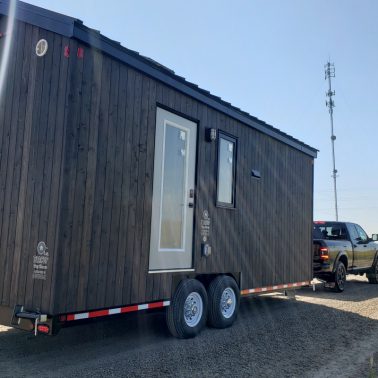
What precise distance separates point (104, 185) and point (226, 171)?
2.89 meters

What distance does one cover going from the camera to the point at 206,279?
285 inches

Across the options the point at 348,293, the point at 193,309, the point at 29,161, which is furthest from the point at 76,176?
the point at 348,293

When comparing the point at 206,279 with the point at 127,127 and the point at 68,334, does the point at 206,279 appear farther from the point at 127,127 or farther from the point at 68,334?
the point at 127,127

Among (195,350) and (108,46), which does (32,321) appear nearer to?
(195,350)

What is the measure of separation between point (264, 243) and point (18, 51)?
535cm

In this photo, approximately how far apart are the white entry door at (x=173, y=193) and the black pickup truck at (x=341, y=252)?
6012 mm

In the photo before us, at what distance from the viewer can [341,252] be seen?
12.3 metres

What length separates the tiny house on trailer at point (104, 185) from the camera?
4840 mm

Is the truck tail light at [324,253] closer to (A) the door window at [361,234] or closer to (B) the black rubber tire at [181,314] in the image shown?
(A) the door window at [361,234]

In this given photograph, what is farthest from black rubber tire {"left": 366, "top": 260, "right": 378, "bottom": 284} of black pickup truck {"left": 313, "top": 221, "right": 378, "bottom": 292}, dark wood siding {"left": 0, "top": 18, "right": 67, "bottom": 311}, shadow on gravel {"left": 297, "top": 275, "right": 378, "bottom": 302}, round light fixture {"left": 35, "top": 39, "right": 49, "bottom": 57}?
round light fixture {"left": 35, "top": 39, "right": 49, "bottom": 57}

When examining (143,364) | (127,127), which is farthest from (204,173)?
(143,364)

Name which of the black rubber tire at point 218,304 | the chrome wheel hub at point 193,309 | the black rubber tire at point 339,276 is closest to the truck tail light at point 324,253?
the black rubber tire at point 339,276

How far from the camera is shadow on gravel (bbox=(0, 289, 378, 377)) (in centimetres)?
510

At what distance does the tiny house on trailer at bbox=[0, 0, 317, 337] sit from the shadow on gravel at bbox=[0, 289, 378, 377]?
51cm
